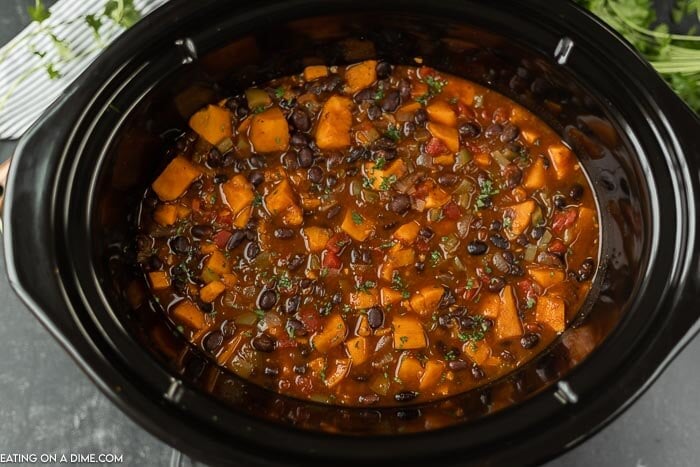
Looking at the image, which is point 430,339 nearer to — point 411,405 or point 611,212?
point 411,405

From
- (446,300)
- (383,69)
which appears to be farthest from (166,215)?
(446,300)

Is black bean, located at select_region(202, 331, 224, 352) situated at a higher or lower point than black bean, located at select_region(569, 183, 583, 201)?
lower

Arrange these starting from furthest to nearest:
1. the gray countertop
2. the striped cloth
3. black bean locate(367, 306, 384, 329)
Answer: the striped cloth → the gray countertop → black bean locate(367, 306, 384, 329)

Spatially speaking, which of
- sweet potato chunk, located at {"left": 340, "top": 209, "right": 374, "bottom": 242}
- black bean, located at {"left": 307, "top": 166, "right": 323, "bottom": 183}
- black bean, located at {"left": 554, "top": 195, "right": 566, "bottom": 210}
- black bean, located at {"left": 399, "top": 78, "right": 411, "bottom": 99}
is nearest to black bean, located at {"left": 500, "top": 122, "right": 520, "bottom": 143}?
black bean, located at {"left": 554, "top": 195, "right": 566, "bottom": 210}

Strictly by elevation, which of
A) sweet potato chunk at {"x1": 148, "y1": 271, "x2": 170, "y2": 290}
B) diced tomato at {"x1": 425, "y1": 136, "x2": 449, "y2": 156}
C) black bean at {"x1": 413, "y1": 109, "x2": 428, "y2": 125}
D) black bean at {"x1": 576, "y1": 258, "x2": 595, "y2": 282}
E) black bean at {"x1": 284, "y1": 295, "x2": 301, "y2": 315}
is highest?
black bean at {"x1": 413, "y1": 109, "x2": 428, "y2": 125}

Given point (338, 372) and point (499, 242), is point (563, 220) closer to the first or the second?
point (499, 242)

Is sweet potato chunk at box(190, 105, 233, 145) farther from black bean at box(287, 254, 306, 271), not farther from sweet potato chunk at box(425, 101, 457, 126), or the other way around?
sweet potato chunk at box(425, 101, 457, 126)

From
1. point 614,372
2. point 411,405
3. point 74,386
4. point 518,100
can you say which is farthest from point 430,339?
point 74,386
